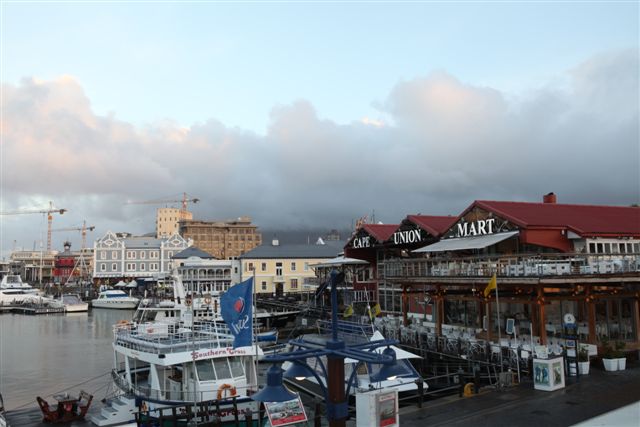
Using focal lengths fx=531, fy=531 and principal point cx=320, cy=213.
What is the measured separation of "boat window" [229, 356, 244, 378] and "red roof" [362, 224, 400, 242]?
25.9m

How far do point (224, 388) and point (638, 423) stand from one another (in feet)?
48.0

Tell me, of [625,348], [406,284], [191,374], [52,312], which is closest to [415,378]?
[191,374]

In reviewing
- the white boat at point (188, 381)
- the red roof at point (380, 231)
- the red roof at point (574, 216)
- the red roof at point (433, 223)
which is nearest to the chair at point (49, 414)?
the white boat at point (188, 381)

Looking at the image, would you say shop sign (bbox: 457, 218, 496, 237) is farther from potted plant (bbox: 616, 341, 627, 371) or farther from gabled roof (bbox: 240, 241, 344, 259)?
gabled roof (bbox: 240, 241, 344, 259)

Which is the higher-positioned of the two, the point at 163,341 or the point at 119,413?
the point at 163,341

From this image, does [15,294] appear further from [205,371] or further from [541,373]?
[541,373]

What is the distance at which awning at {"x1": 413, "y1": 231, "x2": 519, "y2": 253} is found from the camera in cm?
2869

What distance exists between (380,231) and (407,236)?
5.76 m

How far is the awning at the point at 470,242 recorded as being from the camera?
1130 inches

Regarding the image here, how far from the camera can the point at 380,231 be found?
155 feet

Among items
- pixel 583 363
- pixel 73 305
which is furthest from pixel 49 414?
pixel 73 305

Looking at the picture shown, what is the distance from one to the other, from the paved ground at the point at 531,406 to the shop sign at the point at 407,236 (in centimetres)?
2051

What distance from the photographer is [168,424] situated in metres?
18.9

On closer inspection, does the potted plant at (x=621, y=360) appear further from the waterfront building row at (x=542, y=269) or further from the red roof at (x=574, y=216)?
the red roof at (x=574, y=216)
